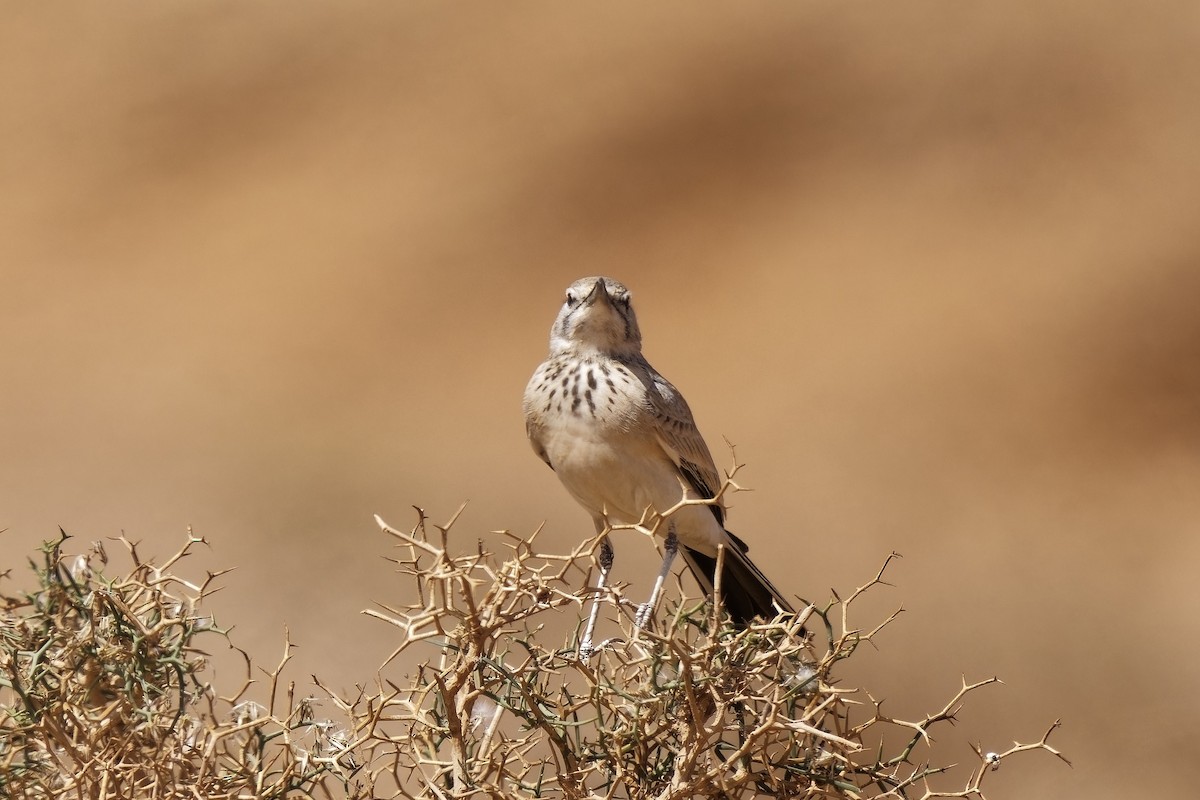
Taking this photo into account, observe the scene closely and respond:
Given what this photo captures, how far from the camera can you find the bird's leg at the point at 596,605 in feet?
6.94

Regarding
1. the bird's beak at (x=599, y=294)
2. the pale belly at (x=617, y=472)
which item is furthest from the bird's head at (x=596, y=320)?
the pale belly at (x=617, y=472)

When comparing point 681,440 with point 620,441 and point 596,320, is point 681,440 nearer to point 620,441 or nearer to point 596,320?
point 620,441

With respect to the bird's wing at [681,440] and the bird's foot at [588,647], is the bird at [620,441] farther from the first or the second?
the bird's foot at [588,647]

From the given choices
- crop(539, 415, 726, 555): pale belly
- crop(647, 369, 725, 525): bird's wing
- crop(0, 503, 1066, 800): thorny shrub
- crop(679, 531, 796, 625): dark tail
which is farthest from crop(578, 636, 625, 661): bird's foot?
crop(647, 369, 725, 525): bird's wing

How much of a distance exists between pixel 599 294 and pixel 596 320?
0.28ft

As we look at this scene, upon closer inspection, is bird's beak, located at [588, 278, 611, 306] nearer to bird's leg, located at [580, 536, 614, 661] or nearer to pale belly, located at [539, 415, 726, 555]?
pale belly, located at [539, 415, 726, 555]

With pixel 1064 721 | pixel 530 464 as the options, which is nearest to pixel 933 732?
pixel 1064 721

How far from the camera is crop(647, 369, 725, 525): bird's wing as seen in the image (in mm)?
3986

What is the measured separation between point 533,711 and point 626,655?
282 mm

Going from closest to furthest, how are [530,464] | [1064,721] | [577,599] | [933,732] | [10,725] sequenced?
[577,599], [10,725], [933,732], [1064,721], [530,464]

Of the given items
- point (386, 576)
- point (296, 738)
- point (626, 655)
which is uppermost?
point (386, 576)

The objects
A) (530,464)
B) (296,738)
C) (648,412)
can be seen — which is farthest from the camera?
(530,464)

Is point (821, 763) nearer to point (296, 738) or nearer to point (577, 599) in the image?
point (577, 599)

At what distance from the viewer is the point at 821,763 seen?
1.93m
